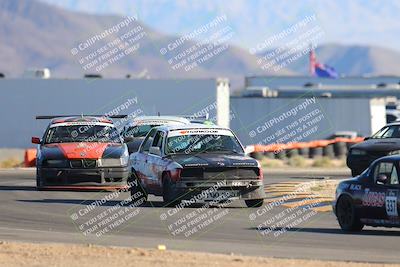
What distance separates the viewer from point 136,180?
22141 millimetres

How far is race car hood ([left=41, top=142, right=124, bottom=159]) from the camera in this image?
79.0 ft

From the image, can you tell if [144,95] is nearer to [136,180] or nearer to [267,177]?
[267,177]

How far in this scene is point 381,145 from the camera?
26.2 meters

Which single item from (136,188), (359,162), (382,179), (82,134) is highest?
(82,134)

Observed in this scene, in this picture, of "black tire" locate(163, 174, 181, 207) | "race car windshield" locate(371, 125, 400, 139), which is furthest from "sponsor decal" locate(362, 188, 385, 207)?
"race car windshield" locate(371, 125, 400, 139)

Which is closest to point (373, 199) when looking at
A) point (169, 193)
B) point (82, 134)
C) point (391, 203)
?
point (391, 203)

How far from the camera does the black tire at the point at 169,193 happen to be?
66.4 feet

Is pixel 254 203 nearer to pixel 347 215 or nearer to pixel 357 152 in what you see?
pixel 347 215

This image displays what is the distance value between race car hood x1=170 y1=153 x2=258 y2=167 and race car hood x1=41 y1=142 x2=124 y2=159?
12.5 feet

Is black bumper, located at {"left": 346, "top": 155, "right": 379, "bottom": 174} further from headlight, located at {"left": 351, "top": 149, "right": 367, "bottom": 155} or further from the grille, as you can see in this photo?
the grille

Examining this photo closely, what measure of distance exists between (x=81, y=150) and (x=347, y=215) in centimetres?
847

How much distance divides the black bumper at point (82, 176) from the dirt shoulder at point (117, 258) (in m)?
9.77

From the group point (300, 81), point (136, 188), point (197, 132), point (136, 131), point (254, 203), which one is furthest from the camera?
point (300, 81)

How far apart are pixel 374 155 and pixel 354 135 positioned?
1633 inches
